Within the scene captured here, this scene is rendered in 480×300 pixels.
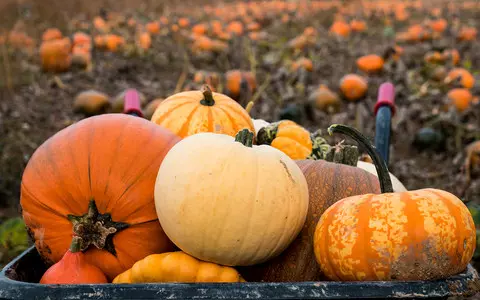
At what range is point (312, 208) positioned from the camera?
2170mm

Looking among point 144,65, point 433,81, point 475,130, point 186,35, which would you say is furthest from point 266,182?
point 186,35

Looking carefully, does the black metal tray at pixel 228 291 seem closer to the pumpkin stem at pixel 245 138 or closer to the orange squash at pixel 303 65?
the pumpkin stem at pixel 245 138

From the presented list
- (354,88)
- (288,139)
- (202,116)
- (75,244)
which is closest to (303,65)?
(354,88)

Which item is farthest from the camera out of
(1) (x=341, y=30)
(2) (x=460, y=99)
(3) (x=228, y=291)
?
(1) (x=341, y=30)

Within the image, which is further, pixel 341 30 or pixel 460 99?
pixel 341 30

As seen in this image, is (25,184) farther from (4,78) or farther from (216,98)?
(4,78)

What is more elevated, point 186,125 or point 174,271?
point 186,125

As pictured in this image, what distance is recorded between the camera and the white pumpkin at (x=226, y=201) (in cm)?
179

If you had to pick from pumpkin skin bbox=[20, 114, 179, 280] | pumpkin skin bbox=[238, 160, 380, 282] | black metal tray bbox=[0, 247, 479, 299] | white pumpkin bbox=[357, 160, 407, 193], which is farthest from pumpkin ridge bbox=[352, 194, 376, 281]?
white pumpkin bbox=[357, 160, 407, 193]

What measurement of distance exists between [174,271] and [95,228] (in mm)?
294

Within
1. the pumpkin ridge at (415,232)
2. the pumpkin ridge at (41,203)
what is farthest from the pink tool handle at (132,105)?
the pumpkin ridge at (415,232)

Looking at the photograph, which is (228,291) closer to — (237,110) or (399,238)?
(399,238)

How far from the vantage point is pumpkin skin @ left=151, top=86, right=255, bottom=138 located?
8.16 feet

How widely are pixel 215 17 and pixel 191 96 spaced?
11.1m
